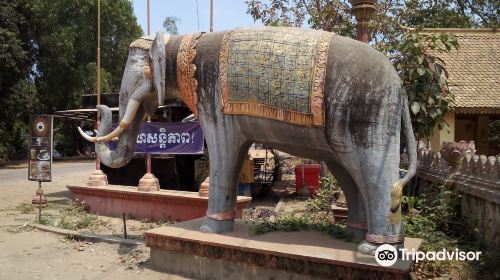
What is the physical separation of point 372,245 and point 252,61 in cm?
222

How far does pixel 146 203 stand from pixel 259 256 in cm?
504

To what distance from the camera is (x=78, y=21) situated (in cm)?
2647

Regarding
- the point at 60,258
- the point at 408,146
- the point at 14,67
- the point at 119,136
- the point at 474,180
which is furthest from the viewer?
the point at 14,67

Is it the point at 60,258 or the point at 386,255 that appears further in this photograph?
the point at 60,258

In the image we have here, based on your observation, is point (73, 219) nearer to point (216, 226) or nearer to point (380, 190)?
point (216, 226)

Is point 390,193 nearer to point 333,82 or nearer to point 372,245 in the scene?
point 372,245

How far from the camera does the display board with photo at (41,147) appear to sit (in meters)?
9.77

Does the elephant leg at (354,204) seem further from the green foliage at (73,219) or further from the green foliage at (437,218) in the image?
the green foliage at (73,219)

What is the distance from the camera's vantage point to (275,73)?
4.75 metres

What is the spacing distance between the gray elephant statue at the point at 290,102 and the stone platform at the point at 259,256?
0.25m

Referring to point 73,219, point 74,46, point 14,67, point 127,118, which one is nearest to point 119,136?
point 127,118

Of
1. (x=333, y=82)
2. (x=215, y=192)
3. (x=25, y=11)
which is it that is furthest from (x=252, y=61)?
(x=25, y=11)

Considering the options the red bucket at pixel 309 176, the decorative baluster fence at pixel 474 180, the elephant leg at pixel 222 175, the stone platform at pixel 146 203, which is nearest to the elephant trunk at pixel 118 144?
the elephant leg at pixel 222 175

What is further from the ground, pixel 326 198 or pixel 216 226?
pixel 216 226
